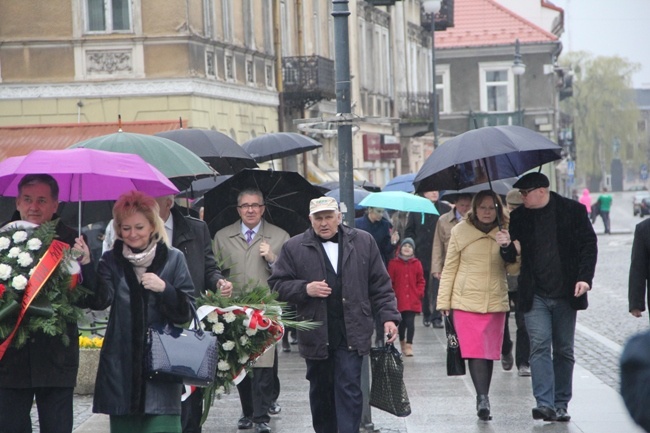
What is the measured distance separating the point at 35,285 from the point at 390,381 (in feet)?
9.86

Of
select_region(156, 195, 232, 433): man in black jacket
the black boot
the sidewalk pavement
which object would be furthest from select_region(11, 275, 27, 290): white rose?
the black boot

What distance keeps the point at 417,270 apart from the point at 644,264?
688 cm

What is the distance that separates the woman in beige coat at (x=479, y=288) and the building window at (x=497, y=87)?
57979mm

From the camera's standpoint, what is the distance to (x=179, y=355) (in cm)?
730

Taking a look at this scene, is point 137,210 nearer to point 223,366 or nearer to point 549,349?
point 223,366

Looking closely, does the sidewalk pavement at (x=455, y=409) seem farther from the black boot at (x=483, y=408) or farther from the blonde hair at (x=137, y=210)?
the blonde hair at (x=137, y=210)

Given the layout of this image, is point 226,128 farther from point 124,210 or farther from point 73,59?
point 124,210

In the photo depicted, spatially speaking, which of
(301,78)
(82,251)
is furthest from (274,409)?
(301,78)

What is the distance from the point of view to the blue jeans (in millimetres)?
10430

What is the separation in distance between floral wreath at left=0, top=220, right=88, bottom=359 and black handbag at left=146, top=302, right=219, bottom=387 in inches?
17.0

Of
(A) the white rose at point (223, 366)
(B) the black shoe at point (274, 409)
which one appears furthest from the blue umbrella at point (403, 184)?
(A) the white rose at point (223, 366)

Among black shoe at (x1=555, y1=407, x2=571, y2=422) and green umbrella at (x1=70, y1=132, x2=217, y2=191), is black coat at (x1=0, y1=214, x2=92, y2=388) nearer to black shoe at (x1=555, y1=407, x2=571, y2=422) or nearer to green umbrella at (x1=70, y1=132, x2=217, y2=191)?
green umbrella at (x1=70, y1=132, x2=217, y2=191)

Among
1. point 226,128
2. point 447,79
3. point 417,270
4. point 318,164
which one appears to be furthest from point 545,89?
point 417,270

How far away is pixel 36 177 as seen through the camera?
7.61 m
